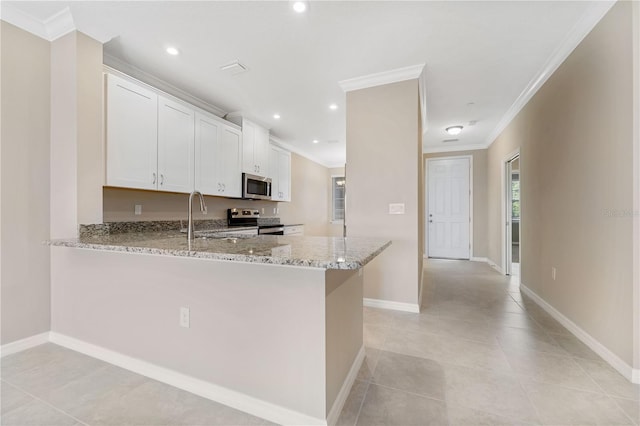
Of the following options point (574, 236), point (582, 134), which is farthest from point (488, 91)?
point (574, 236)

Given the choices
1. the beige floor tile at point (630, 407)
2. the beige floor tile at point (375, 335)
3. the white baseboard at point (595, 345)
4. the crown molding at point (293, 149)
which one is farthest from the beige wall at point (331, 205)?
the beige floor tile at point (630, 407)

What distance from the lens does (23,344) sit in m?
2.09

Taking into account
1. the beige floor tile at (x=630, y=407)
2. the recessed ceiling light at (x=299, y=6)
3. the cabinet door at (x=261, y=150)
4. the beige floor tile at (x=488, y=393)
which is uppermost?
the recessed ceiling light at (x=299, y=6)

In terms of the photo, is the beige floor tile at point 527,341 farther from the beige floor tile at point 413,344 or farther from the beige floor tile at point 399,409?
the beige floor tile at point 399,409

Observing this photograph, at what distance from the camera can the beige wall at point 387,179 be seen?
9.36 ft

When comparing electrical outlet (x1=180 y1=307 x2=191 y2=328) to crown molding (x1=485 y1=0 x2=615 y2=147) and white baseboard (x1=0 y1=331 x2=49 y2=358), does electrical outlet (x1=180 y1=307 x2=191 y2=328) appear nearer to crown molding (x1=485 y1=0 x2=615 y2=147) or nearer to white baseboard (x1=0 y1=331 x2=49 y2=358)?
white baseboard (x1=0 y1=331 x2=49 y2=358)

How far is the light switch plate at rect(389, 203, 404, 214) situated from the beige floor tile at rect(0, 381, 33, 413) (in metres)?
3.04

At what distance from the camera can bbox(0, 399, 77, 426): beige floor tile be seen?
1378mm

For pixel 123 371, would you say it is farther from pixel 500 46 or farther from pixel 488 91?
pixel 488 91

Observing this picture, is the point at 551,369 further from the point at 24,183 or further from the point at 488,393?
the point at 24,183

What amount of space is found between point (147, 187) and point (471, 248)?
20.1 feet

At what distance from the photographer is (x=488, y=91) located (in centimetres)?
337

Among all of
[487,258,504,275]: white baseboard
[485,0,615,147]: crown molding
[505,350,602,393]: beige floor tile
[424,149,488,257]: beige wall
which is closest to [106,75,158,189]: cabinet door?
[505,350,602,393]: beige floor tile

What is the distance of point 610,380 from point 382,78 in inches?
119
